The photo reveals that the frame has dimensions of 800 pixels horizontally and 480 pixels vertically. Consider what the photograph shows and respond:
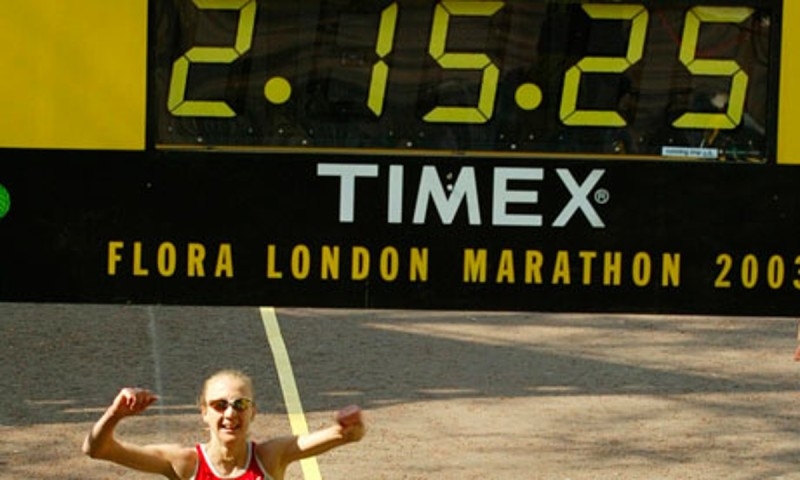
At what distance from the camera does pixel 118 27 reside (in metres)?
8.25

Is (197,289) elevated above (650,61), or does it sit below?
below

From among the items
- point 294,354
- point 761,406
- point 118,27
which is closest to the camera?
point 118,27

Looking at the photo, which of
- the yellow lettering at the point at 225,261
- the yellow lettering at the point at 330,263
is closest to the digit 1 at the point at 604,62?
the yellow lettering at the point at 330,263

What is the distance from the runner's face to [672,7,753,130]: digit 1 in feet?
7.10

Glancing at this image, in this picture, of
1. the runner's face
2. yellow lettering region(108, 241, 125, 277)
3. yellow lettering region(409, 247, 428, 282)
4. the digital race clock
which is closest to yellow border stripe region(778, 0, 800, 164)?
the digital race clock

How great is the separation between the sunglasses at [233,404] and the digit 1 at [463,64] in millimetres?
1624

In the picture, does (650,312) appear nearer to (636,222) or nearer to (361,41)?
(636,222)

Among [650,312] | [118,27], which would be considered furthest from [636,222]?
[118,27]

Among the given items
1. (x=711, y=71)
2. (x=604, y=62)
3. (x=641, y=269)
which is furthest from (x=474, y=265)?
(x=711, y=71)

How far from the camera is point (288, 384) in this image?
19984 millimetres

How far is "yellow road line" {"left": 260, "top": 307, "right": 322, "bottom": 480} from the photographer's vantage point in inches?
648

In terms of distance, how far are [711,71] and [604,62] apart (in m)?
0.42

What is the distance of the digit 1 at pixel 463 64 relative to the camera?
27.7 ft

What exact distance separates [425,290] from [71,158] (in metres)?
1.45
